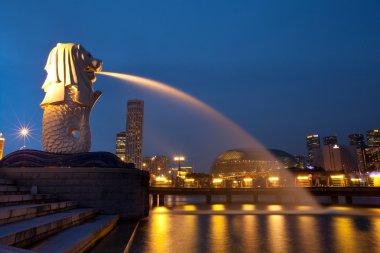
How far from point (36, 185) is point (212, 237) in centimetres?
1010

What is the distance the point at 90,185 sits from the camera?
16391 mm

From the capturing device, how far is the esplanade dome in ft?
540

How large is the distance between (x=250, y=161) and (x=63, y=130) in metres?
154

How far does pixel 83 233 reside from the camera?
9172mm

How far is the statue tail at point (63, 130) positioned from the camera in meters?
20.3

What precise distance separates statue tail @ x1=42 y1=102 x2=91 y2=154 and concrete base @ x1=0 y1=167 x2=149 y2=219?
435 cm

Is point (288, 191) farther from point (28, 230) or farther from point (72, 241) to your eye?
point (28, 230)

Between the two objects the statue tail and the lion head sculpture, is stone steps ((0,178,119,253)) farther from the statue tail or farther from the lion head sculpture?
the lion head sculpture

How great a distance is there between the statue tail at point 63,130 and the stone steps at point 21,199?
20.1 ft

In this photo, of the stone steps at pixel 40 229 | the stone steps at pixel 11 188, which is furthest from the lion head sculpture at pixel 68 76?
the stone steps at pixel 40 229

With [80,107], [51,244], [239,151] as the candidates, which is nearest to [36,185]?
[80,107]

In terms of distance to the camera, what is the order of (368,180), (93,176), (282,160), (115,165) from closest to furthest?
1. (93,176)
2. (115,165)
3. (368,180)
4. (282,160)

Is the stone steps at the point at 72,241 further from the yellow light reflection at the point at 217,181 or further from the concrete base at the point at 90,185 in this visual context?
the yellow light reflection at the point at 217,181

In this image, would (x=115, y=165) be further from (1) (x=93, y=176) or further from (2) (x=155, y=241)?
(2) (x=155, y=241)
